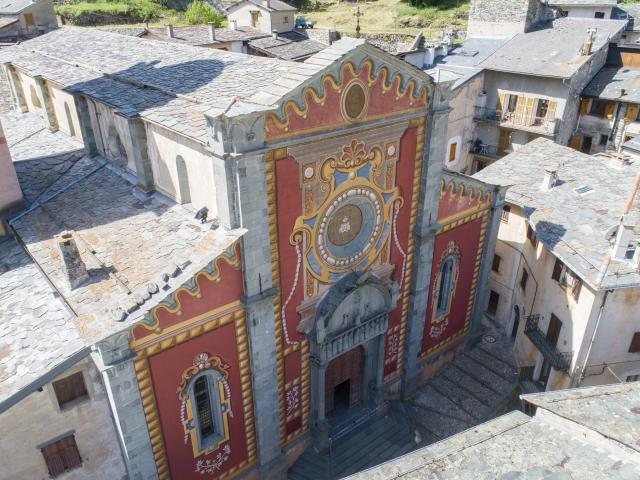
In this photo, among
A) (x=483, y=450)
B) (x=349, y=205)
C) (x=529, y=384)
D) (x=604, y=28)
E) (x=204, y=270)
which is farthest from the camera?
(x=604, y=28)

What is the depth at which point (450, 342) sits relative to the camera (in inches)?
968

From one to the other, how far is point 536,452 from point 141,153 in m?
15.0

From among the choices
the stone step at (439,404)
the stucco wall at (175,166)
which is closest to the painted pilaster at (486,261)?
the stone step at (439,404)

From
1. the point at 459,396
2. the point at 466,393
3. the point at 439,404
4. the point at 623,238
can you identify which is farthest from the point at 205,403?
the point at 623,238

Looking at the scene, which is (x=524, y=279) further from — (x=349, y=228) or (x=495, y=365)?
(x=349, y=228)

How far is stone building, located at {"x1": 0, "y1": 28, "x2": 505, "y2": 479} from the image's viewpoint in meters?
13.9

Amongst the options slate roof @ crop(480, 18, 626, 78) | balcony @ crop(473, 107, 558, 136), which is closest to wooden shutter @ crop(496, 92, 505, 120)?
balcony @ crop(473, 107, 558, 136)

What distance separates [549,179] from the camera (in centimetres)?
2533

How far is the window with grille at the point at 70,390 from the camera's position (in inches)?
544

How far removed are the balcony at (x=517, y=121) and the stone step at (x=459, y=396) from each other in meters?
22.8

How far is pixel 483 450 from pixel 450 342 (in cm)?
1287

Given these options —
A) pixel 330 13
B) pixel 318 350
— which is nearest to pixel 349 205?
→ pixel 318 350

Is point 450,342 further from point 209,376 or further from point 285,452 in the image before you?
point 209,376

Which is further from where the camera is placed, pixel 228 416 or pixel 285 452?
pixel 285 452
